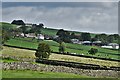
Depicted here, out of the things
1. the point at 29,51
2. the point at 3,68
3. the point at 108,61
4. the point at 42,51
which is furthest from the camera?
the point at 29,51

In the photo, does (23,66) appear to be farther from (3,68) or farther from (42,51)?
(42,51)

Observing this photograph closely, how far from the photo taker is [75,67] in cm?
7012

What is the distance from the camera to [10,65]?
6188 centimetres

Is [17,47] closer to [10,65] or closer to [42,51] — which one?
[42,51]

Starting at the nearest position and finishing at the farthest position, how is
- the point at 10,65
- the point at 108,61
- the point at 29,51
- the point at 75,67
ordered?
the point at 10,65, the point at 75,67, the point at 108,61, the point at 29,51

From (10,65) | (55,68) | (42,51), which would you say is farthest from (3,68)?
(42,51)

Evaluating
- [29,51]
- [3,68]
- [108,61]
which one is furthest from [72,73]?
[29,51]

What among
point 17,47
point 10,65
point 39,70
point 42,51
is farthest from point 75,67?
point 17,47

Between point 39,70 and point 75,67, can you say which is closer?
point 39,70

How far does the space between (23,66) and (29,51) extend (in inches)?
2342

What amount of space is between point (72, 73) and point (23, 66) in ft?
29.9

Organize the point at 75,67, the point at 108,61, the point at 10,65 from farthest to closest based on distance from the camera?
the point at 108,61 < the point at 75,67 < the point at 10,65

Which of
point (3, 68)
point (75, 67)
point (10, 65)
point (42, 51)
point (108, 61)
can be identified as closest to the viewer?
point (3, 68)

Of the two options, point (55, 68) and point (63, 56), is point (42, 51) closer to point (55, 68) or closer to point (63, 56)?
point (63, 56)
